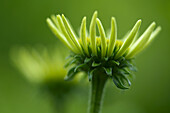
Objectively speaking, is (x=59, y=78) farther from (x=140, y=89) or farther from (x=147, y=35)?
(x=140, y=89)

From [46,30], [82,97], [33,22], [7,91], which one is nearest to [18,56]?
[82,97]

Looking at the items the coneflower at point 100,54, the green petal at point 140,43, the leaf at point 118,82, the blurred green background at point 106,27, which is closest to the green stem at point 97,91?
the coneflower at point 100,54

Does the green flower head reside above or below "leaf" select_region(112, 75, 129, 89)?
above

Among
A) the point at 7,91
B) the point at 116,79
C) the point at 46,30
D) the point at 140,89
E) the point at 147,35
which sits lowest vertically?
the point at 116,79

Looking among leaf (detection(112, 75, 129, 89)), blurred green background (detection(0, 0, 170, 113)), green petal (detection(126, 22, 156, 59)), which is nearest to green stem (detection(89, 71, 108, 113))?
leaf (detection(112, 75, 129, 89))

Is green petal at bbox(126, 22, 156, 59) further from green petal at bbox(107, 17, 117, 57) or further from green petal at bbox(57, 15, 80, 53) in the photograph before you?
green petal at bbox(57, 15, 80, 53)

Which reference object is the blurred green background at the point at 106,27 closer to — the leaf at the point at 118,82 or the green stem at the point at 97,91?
the green stem at the point at 97,91
